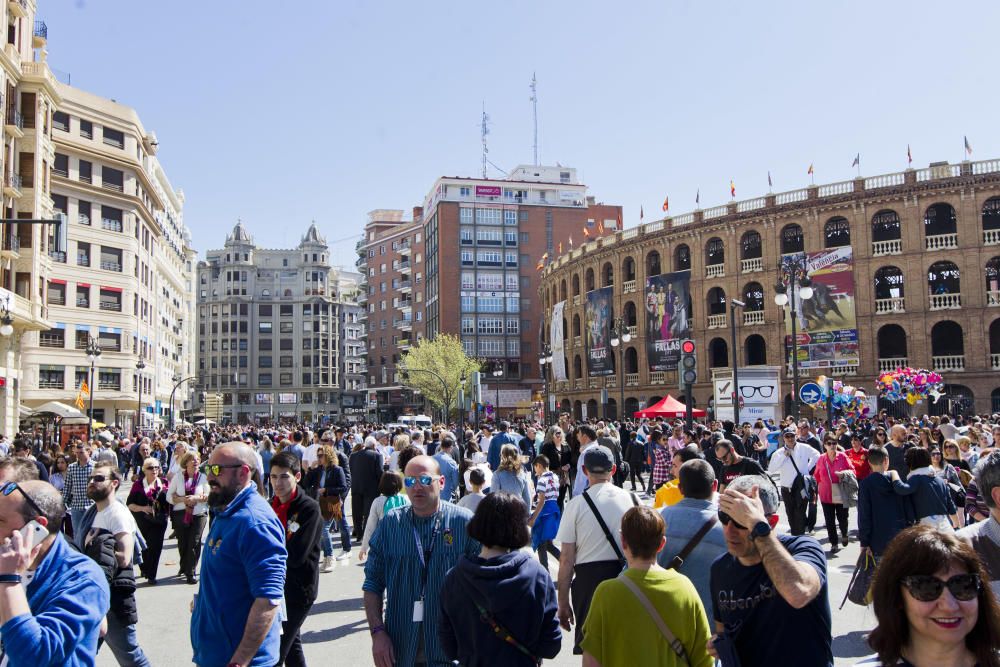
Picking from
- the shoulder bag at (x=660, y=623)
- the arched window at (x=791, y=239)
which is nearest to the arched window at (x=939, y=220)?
the arched window at (x=791, y=239)

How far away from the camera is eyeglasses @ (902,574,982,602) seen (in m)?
2.47

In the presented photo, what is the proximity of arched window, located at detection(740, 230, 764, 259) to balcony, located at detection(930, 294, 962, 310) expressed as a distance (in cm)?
944

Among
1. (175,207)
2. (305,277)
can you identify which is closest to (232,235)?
(305,277)

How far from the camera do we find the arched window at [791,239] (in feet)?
150

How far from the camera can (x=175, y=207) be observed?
74500mm

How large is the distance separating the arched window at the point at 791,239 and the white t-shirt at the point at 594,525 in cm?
4304

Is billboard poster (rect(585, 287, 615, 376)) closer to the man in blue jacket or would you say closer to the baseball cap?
the baseball cap

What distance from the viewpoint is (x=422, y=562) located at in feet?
A: 15.0

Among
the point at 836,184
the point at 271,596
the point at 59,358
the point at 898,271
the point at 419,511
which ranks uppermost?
the point at 836,184

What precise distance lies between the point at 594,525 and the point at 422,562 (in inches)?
65.1

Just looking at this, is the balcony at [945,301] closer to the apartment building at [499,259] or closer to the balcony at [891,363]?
the balcony at [891,363]

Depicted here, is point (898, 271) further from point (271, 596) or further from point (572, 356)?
point (271, 596)

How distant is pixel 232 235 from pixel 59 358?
248ft

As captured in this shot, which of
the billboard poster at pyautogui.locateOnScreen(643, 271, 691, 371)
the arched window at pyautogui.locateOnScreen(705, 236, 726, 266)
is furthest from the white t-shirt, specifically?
the arched window at pyautogui.locateOnScreen(705, 236, 726, 266)
